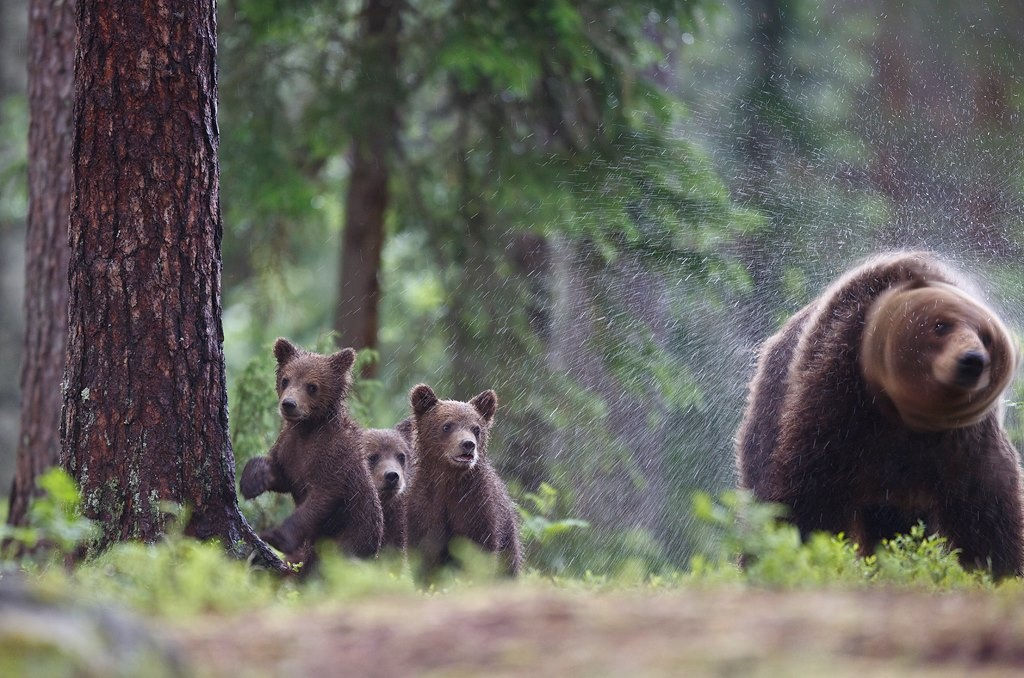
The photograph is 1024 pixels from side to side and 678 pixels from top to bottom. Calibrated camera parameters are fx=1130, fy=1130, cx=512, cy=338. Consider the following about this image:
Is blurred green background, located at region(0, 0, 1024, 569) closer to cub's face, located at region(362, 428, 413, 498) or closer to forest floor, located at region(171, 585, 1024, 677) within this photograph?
cub's face, located at region(362, 428, 413, 498)

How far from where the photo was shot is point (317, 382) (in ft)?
19.1

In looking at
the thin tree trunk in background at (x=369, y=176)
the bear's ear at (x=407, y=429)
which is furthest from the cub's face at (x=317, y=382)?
the thin tree trunk in background at (x=369, y=176)

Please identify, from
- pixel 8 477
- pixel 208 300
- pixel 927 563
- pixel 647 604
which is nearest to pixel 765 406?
pixel 927 563

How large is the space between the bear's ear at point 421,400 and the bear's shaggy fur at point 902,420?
6.13 feet

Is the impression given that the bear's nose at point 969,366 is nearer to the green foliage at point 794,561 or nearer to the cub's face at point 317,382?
the green foliage at point 794,561

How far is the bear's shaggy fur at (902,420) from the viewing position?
5586 mm

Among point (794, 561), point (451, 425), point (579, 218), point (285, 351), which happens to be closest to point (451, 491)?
point (451, 425)

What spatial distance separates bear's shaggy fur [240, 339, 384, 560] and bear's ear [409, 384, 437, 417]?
13.6 inches

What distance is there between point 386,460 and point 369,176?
16.5 feet

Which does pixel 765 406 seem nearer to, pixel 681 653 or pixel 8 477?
pixel 681 653

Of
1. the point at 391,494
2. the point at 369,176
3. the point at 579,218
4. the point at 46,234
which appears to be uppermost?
the point at 369,176

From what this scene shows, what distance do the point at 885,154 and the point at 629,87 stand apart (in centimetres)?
344

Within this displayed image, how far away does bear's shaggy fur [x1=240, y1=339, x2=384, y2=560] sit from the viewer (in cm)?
564

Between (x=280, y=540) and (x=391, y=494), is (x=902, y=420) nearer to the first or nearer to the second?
(x=391, y=494)
